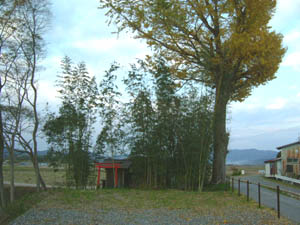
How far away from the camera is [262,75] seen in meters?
12.3

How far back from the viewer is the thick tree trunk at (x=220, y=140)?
12195 millimetres

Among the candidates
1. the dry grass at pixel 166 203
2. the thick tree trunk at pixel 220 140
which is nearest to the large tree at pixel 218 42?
the thick tree trunk at pixel 220 140

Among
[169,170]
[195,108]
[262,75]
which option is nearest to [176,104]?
[195,108]

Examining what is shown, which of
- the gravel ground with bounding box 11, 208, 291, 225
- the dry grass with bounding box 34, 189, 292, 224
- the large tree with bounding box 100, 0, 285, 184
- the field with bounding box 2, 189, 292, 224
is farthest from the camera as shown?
the large tree with bounding box 100, 0, 285, 184

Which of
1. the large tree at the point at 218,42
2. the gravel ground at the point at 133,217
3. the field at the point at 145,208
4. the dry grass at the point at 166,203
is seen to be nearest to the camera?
the gravel ground at the point at 133,217

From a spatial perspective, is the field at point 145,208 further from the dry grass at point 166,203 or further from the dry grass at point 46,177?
the dry grass at point 46,177

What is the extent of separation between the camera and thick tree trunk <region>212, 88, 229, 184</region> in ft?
40.0

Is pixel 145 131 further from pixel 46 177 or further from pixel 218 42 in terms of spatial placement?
pixel 46 177

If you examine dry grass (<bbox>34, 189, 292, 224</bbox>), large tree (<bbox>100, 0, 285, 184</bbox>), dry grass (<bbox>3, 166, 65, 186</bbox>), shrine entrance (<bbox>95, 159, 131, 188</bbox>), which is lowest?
dry grass (<bbox>3, 166, 65, 186</bbox>)

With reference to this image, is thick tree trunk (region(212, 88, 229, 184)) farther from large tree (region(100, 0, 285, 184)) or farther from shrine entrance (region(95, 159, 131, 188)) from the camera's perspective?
shrine entrance (region(95, 159, 131, 188))

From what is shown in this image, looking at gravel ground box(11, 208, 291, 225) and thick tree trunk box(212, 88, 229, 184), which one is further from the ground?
thick tree trunk box(212, 88, 229, 184)

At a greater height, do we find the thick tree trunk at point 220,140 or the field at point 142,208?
the thick tree trunk at point 220,140

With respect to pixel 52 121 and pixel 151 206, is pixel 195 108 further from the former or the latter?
pixel 52 121

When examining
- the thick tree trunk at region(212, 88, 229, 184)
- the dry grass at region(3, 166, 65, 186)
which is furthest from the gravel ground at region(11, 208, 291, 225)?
the thick tree trunk at region(212, 88, 229, 184)
